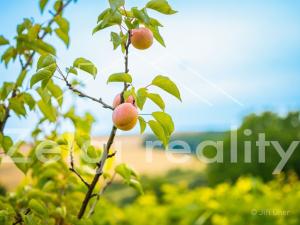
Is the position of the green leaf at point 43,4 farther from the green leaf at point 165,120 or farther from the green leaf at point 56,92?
the green leaf at point 165,120

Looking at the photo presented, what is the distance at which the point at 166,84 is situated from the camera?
113 centimetres

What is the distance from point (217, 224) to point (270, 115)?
1276 centimetres

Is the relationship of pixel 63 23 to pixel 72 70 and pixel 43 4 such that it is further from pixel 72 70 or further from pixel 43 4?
pixel 72 70

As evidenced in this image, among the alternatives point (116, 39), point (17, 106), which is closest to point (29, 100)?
point (17, 106)

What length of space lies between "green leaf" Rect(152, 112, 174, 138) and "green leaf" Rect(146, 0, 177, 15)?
0.26 meters

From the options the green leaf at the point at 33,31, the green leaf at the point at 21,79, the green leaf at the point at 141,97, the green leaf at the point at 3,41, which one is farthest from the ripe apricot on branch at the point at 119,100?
the green leaf at the point at 3,41

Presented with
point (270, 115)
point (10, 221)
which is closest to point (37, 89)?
point (10, 221)

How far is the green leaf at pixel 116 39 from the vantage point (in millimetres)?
1052

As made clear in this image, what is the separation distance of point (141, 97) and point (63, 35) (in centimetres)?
68

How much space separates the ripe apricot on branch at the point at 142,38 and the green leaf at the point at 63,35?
0.60 m

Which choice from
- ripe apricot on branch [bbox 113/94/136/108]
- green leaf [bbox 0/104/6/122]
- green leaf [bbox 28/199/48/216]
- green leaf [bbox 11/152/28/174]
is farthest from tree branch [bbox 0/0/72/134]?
ripe apricot on branch [bbox 113/94/136/108]

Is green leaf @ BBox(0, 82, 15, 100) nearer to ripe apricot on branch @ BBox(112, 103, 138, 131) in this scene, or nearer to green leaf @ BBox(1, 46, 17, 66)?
green leaf @ BBox(1, 46, 17, 66)

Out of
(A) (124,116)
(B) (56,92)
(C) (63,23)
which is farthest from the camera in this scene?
(C) (63,23)

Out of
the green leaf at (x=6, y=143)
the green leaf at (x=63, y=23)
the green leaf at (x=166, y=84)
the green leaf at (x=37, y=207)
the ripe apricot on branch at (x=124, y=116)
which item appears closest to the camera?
the ripe apricot on branch at (x=124, y=116)
